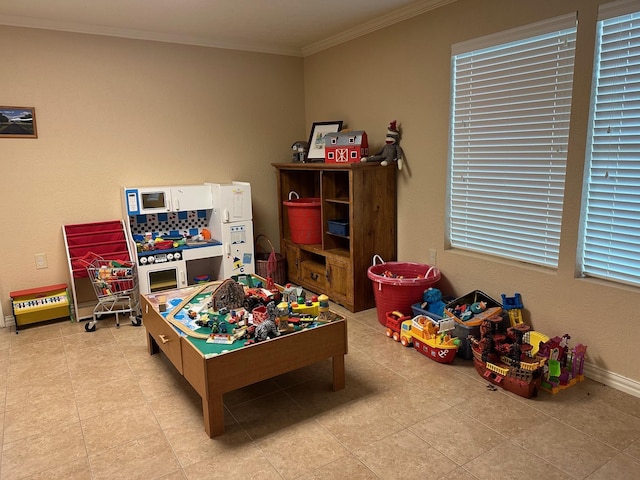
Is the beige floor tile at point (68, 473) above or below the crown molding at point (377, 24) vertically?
below

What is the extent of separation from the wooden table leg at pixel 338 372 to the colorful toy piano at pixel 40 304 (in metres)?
2.57

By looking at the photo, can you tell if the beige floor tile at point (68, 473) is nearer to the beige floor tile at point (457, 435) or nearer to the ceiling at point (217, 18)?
the beige floor tile at point (457, 435)

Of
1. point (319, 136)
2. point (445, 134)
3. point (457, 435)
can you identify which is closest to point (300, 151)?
point (319, 136)

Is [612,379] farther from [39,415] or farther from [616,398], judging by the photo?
[39,415]

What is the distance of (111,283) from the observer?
3826mm

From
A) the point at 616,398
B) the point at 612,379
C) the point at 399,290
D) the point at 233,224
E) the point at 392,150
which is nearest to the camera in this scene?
the point at 616,398

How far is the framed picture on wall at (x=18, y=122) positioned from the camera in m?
3.77

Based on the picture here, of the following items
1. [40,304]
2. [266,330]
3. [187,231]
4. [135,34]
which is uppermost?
[135,34]

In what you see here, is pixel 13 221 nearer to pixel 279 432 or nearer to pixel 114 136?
pixel 114 136

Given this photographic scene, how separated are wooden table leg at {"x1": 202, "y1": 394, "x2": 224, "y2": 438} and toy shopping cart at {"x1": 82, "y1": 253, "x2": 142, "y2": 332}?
1837 millimetres

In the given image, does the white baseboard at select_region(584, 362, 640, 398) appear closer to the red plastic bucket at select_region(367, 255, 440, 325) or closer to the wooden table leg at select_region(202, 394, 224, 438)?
the red plastic bucket at select_region(367, 255, 440, 325)

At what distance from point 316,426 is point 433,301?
1.49 metres

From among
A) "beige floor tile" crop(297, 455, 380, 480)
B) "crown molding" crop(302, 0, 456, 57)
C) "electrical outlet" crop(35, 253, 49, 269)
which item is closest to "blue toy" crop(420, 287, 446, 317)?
"beige floor tile" crop(297, 455, 380, 480)

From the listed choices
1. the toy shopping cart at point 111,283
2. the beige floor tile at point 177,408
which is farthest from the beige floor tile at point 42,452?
the toy shopping cart at point 111,283
